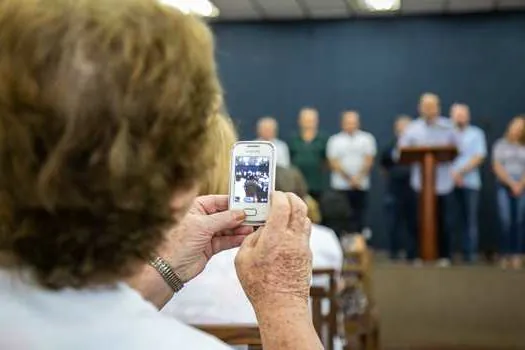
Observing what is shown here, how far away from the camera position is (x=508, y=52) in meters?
10.6

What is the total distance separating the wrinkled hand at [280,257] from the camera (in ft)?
3.91

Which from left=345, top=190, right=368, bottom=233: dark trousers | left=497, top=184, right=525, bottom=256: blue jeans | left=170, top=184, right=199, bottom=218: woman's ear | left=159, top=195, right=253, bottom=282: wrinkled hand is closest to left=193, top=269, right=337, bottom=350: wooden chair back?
left=159, top=195, right=253, bottom=282: wrinkled hand

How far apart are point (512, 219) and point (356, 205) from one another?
153 cm

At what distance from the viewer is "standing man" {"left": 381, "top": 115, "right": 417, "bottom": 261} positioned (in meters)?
9.03

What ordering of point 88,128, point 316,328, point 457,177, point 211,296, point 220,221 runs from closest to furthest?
point 88,128
point 220,221
point 211,296
point 316,328
point 457,177

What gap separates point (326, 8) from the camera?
10.7m

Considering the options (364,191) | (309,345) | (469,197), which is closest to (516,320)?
(469,197)

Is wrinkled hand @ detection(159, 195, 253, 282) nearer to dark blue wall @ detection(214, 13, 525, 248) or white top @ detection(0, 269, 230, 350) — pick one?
white top @ detection(0, 269, 230, 350)

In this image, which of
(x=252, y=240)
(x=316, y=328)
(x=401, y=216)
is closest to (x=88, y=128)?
(x=252, y=240)

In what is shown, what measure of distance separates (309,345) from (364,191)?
25.8ft

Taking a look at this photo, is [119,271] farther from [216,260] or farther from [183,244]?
[216,260]

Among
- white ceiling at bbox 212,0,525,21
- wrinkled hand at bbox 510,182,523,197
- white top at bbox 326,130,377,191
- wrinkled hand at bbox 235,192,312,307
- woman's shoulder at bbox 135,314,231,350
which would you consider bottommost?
woman's shoulder at bbox 135,314,231,350

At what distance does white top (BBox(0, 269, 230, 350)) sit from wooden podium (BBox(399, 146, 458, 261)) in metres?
6.52

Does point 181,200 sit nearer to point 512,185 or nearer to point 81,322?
point 81,322
